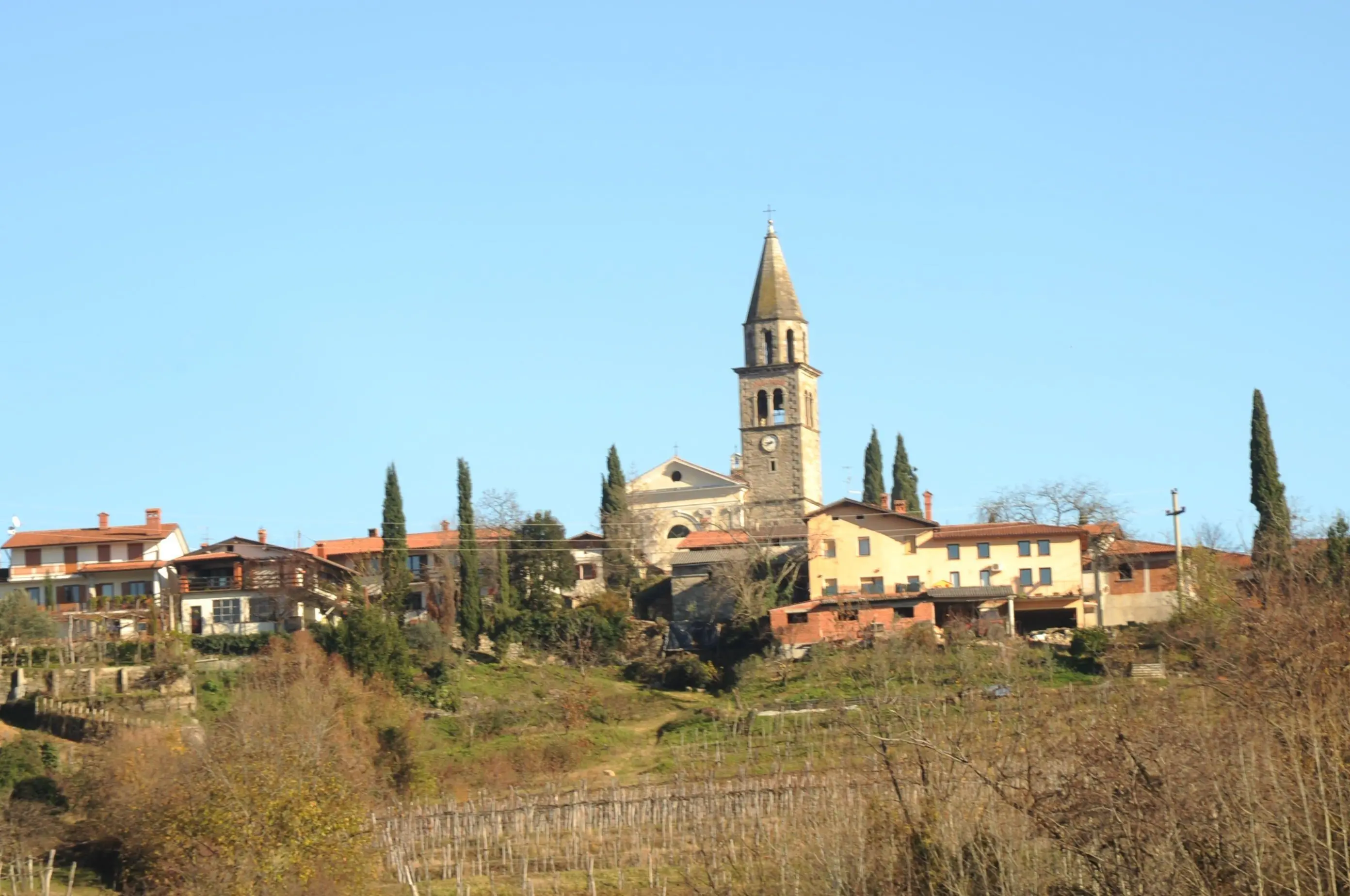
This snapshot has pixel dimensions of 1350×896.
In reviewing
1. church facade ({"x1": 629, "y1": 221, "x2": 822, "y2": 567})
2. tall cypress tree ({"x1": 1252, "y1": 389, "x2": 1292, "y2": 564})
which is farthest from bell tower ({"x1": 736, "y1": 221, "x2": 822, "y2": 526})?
tall cypress tree ({"x1": 1252, "y1": 389, "x2": 1292, "y2": 564})

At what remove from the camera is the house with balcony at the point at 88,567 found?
70.0 meters

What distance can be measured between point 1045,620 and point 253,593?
2776cm

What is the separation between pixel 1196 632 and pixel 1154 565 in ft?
44.3

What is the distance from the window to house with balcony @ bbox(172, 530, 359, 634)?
0.06ft

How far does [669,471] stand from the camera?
3282 inches

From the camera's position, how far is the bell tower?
8181 cm

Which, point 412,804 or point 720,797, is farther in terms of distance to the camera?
point 412,804

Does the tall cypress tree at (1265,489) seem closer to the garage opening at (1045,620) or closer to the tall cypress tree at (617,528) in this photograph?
the garage opening at (1045,620)

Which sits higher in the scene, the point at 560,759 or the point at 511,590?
the point at 511,590

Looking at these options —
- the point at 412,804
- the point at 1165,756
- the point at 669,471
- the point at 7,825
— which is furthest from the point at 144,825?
the point at 669,471

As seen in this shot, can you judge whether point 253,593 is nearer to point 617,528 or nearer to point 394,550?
point 394,550

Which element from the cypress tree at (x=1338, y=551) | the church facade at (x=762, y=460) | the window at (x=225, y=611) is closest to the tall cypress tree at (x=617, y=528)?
the church facade at (x=762, y=460)

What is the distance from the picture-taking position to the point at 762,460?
82500 mm

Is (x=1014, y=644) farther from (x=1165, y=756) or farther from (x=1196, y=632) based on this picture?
(x=1165, y=756)
